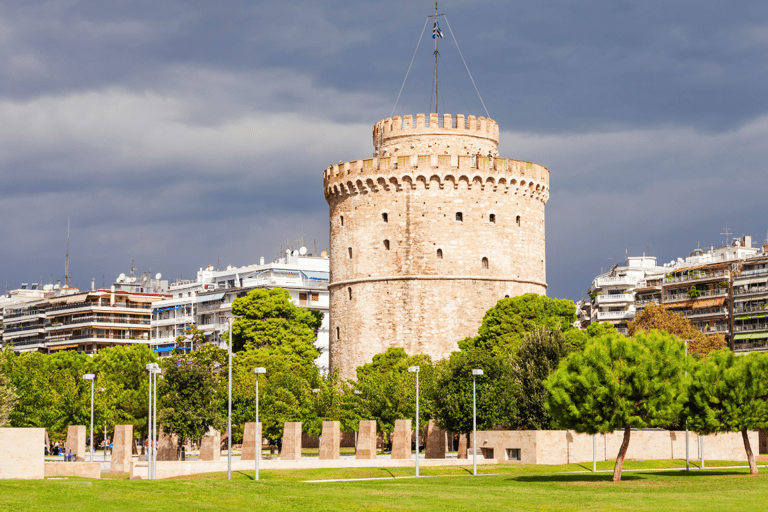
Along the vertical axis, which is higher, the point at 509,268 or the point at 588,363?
the point at 509,268

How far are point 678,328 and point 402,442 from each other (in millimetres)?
44252

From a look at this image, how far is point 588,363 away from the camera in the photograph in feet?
141

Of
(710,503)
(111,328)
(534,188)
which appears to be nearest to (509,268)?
(534,188)

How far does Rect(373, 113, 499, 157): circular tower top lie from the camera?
74250 mm

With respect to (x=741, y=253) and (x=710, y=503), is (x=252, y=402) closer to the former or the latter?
(x=710, y=503)

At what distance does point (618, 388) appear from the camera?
42.1 metres

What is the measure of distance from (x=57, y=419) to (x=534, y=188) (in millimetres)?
31403

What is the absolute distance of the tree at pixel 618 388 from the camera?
4225 centimetres

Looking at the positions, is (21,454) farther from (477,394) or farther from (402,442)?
(477,394)

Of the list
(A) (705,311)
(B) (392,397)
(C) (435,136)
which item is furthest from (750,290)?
(B) (392,397)

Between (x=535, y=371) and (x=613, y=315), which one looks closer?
(x=535, y=371)

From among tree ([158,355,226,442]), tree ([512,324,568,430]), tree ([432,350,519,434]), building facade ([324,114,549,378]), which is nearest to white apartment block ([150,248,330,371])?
building facade ([324,114,549,378])

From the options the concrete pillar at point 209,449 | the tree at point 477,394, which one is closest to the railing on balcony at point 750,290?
the tree at point 477,394

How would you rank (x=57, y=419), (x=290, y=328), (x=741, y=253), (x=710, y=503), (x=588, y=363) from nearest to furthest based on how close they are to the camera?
(x=710, y=503)
(x=588, y=363)
(x=57, y=419)
(x=290, y=328)
(x=741, y=253)
